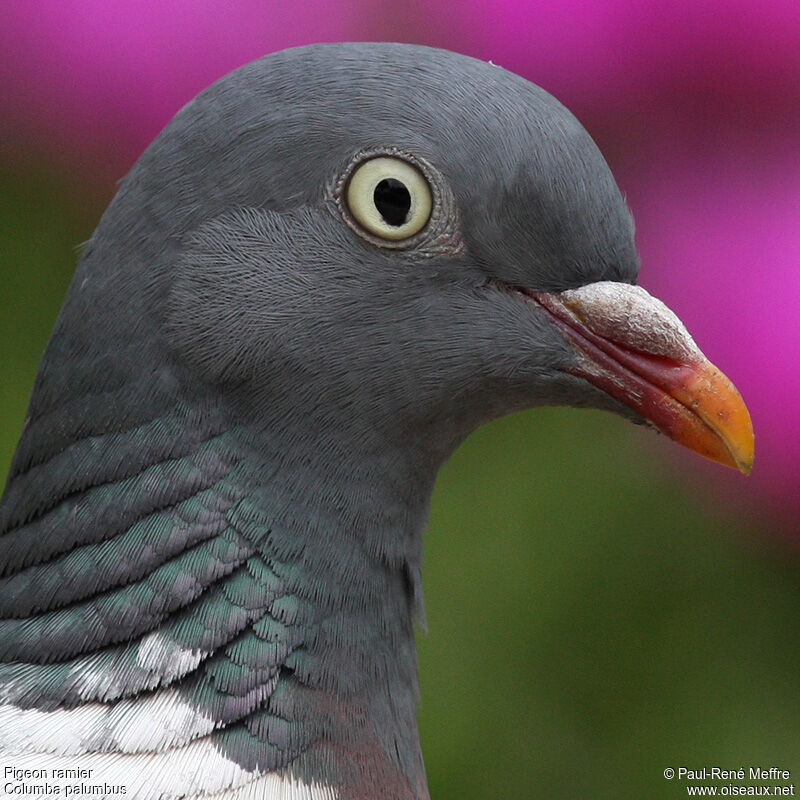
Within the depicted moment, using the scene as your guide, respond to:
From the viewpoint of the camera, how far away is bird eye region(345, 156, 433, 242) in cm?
183

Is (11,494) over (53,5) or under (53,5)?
under

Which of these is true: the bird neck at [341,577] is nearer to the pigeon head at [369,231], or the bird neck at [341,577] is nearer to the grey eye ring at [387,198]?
the pigeon head at [369,231]

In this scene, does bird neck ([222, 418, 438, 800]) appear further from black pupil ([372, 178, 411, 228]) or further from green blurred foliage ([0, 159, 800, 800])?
green blurred foliage ([0, 159, 800, 800])

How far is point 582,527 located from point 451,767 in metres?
0.75

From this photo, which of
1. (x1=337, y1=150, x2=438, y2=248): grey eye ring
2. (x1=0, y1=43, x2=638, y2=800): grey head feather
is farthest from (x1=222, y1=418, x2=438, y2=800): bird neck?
(x1=337, y1=150, x2=438, y2=248): grey eye ring

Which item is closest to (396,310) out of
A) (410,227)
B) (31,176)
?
(410,227)

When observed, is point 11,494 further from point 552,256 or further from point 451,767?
point 451,767

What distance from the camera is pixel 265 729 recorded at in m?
1.83

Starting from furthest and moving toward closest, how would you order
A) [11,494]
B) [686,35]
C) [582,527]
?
[582,527] < [686,35] < [11,494]

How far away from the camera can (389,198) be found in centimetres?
184

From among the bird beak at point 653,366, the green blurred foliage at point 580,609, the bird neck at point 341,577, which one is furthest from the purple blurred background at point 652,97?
the bird neck at point 341,577

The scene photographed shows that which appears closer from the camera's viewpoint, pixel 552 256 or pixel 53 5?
pixel 552 256

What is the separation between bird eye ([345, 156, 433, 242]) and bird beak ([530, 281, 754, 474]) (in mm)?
240

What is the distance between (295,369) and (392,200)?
0.98 feet
